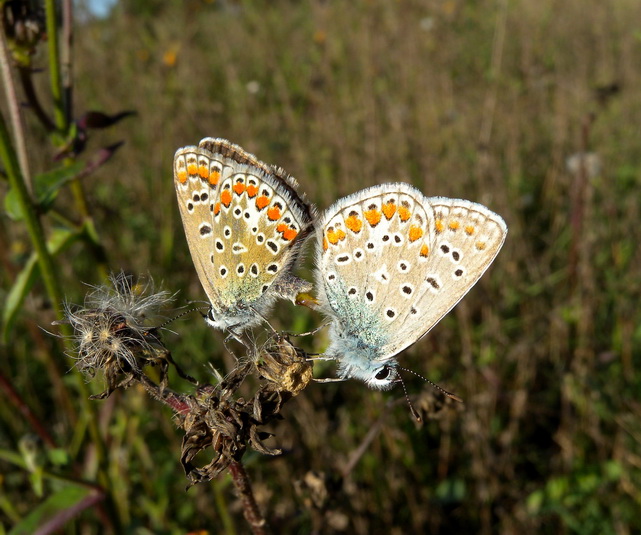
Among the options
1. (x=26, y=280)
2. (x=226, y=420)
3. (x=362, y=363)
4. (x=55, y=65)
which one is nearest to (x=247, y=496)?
(x=226, y=420)

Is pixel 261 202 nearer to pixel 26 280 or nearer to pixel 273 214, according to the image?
pixel 273 214

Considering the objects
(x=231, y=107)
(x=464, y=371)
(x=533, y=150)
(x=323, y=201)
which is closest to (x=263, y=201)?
(x=464, y=371)

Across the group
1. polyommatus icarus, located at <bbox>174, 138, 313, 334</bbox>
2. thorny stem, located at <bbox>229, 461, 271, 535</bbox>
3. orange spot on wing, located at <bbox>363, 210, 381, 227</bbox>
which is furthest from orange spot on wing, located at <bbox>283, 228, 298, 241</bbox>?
thorny stem, located at <bbox>229, 461, 271, 535</bbox>

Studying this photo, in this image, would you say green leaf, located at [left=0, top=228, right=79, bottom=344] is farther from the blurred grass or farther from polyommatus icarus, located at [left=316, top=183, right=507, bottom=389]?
polyommatus icarus, located at [left=316, top=183, right=507, bottom=389]

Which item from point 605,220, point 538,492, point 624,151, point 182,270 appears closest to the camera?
point 538,492

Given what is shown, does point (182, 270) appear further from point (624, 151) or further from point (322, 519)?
point (624, 151)

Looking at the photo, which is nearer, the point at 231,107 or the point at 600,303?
the point at 600,303
